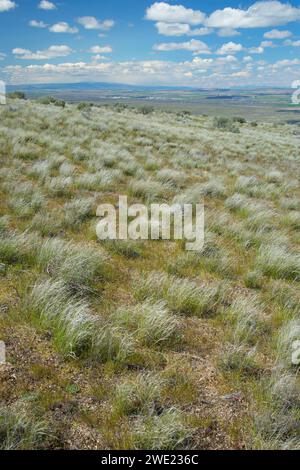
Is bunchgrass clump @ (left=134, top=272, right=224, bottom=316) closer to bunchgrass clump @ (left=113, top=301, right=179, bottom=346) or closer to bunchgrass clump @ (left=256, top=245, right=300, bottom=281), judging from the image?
bunchgrass clump @ (left=113, top=301, right=179, bottom=346)

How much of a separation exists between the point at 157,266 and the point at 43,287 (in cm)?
211

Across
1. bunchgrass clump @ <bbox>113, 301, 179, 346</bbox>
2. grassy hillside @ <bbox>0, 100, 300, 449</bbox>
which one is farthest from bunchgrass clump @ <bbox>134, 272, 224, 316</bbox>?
bunchgrass clump @ <bbox>113, 301, 179, 346</bbox>

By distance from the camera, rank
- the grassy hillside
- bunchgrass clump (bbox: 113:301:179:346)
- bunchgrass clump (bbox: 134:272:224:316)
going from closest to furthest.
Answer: the grassy hillside
bunchgrass clump (bbox: 113:301:179:346)
bunchgrass clump (bbox: 134:272:224:316)

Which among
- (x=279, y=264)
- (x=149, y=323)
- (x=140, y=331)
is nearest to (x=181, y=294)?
(x=149, y=323)

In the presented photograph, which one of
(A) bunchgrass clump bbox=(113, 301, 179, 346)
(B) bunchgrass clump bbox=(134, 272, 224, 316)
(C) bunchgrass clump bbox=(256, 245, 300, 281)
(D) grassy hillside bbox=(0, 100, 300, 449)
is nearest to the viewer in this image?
(D) grassy hillside bbox=(0, 100, 300, 449)

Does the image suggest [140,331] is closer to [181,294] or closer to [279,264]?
[181,294]

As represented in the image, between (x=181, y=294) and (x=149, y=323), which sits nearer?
(x=149, y=323)

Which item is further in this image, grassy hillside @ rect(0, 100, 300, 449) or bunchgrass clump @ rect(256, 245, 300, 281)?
bunchgrass clump @ rect(256, 245, 300, 281)

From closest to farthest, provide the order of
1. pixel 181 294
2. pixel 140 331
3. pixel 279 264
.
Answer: pixel 140 331
pixel 181 294
pixel 279 264

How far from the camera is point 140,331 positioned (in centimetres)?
420

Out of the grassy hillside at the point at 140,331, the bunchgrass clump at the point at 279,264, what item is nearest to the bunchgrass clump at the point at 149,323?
the grassy hillside at the point at 140,331

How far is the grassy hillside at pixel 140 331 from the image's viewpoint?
312 cm

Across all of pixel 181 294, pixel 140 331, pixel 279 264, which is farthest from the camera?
pixel 279 264

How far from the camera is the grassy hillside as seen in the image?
3125mm
